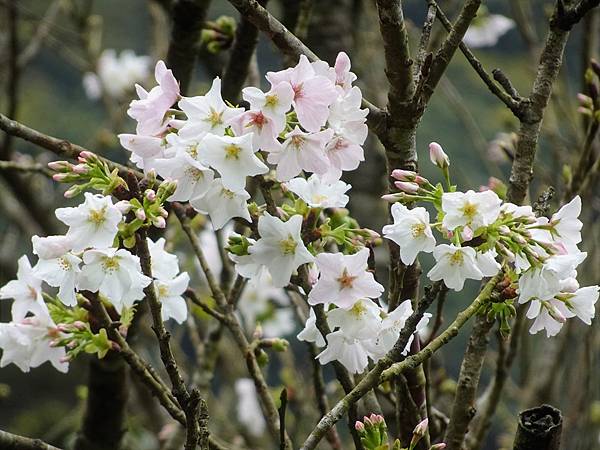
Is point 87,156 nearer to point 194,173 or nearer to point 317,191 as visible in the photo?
point 194,173

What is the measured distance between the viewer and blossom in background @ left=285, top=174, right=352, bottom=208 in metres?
0.93

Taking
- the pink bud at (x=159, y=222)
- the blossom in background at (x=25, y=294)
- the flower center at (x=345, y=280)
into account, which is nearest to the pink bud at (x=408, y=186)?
the flower center at (x=345, y=280)

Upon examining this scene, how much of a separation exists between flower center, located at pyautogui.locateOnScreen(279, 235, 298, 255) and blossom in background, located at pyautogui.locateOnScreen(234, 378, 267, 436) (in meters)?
2.44

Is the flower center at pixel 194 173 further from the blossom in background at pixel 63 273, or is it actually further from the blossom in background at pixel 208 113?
the blossom in background at pixel 63 273

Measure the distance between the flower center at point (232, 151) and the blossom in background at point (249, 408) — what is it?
2515mm

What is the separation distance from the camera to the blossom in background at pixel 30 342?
42.7 inches

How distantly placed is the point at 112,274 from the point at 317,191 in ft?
0.76

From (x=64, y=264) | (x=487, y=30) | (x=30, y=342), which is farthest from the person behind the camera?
(x=487, y=30)

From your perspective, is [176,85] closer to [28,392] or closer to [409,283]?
[409,283]

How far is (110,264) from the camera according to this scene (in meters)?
0.86

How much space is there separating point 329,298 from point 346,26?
5.47 ft

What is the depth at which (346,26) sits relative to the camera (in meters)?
2.42

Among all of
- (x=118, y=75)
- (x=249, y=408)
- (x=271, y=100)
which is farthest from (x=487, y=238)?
(x=118, y=75)

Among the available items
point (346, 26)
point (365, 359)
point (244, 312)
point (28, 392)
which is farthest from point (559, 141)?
point (28, 392)
